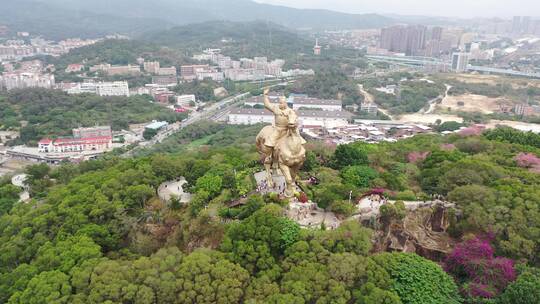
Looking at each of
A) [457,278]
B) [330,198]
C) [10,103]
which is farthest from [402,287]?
[10,103]

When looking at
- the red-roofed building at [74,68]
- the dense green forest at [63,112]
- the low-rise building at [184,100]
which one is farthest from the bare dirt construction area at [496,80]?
the red-roofed building at [74,68]

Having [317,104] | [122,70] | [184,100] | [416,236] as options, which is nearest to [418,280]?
[416,236]

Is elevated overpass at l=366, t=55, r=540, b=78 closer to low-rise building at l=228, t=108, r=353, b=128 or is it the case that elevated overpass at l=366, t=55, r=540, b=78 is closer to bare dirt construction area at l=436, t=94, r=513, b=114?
bare dirt construction area at l=436, t=94, r=513, b=114

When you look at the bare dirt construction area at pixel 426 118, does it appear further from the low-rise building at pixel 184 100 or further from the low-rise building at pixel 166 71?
the low-rise building at pixel 166 71

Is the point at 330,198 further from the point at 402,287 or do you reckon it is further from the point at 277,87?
the point at 277,87

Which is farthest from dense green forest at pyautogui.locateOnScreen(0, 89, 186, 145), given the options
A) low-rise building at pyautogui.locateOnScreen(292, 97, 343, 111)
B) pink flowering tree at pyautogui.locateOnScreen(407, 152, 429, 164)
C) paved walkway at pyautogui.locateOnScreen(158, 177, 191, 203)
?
pink flowering tree at pyautogui.locateOnScreen(407, 152, 429, 164)

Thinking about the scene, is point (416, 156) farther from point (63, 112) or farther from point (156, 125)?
point (63, 112)
